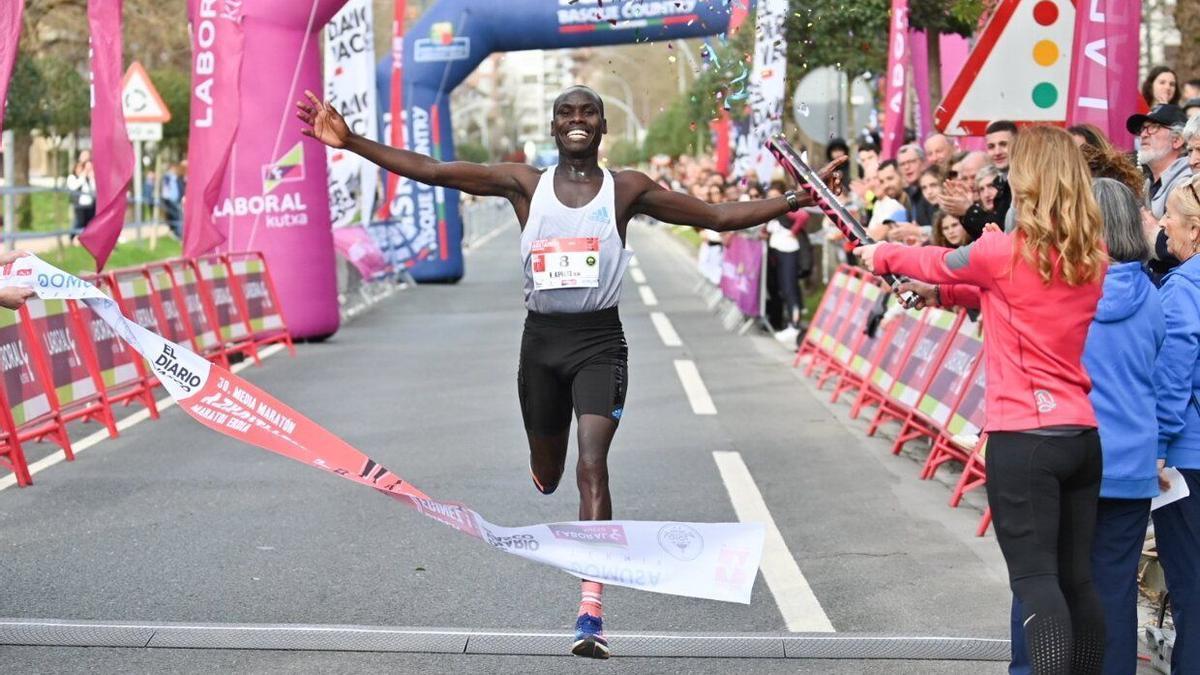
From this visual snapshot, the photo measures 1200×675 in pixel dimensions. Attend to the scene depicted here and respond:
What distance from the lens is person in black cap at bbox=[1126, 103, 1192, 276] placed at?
8.15 m

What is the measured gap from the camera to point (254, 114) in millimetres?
19141

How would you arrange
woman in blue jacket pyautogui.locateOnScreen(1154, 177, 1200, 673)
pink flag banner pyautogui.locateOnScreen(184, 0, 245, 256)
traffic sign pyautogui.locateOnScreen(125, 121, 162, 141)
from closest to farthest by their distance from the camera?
woman in blue jacket pyautogui.locateOnScreen(1154, 177, 1200, 673) < pink flag banner pyautogui.locateOnScreen(184, 0, 245, 256) < traffic sign pyautogui.locateOnScreen(125, 121, 162, 141)

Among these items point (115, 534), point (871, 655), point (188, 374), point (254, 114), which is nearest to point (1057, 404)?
point (871, 655)

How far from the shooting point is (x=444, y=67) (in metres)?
30.4

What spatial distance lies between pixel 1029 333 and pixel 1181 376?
2.21 feet

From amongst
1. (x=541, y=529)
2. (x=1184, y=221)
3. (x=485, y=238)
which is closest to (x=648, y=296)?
(x=541, y=529)

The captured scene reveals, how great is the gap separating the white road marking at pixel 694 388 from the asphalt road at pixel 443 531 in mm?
120

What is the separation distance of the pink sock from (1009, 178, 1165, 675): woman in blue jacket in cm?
147

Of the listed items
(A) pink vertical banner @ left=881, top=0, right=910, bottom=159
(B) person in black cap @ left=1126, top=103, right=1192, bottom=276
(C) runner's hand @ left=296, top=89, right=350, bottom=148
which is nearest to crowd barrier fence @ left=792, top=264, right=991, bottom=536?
(A) pink vertical banner @ left=881, top=0, right=910, bottom=159

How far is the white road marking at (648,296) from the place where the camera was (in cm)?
2634

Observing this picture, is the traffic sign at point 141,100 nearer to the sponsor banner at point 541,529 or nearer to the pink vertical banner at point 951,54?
the pink vertical banner at point 951,54

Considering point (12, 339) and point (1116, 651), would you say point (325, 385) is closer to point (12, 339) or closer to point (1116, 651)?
point (12, 339)

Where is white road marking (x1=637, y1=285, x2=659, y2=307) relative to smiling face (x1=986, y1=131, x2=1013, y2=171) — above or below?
below

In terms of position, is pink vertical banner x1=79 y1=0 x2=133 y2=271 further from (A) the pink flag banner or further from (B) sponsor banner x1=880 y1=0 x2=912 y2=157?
(B) sponsor banner x1=880 y1=0 x2=912 y2=157
